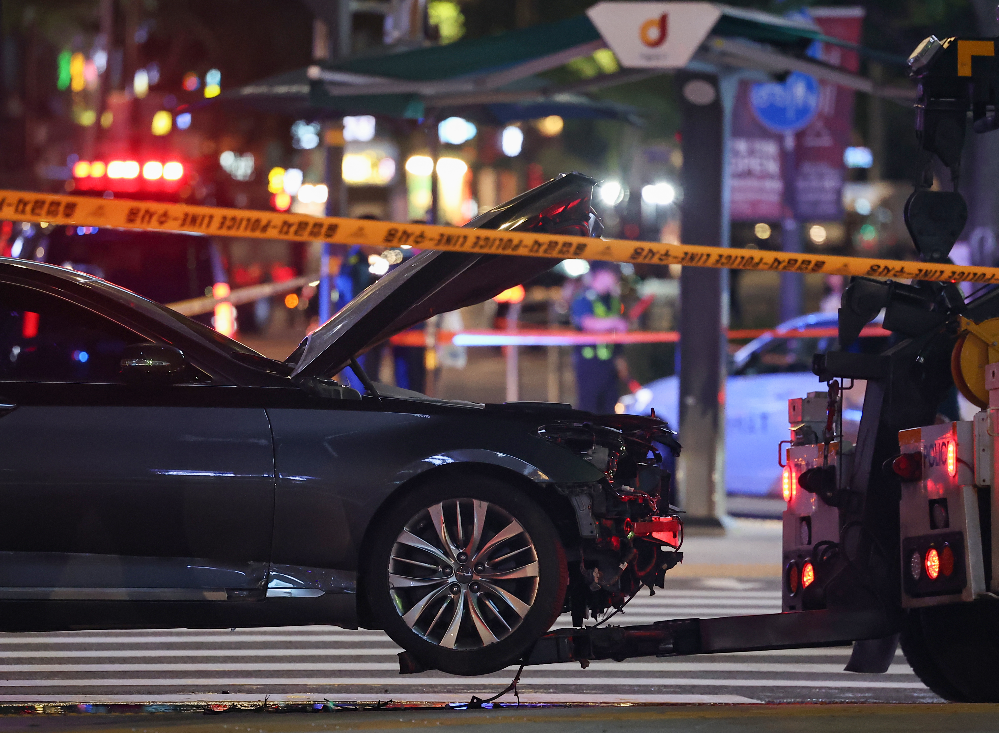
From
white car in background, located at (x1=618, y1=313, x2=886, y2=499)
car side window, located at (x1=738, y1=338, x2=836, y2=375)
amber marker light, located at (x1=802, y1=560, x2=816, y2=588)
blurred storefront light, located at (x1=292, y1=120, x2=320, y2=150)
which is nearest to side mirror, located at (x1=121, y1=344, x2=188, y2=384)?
amber marker light, located at (x1=802, y1=560, x2=816, y2=588)

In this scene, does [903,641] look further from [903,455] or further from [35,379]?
[35,379]

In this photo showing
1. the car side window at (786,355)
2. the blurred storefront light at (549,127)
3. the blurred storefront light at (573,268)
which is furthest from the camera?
the blurred storefront light at (549,127)

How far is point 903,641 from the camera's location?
6.26 m

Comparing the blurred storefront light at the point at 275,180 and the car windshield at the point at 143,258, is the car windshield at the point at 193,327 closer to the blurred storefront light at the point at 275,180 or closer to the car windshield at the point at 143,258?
the car windshield at the point at 143,258

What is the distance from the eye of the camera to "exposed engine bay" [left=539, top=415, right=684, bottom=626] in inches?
242

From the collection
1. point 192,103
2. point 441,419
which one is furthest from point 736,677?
point 192,103

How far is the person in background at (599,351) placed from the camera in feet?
58.4

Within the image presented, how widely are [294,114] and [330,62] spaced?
2218 millimetres

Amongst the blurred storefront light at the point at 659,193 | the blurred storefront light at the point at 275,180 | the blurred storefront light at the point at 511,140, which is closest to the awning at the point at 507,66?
the blurred storefront light at the point at 659,193

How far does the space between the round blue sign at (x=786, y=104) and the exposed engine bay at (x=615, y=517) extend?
44.2 ft

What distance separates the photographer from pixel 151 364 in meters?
5.90

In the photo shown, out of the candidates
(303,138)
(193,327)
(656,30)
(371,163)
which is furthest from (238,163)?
(193,327)

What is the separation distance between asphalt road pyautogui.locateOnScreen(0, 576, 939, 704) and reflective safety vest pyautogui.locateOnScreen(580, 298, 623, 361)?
906cm

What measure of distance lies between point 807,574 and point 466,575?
1431mm
